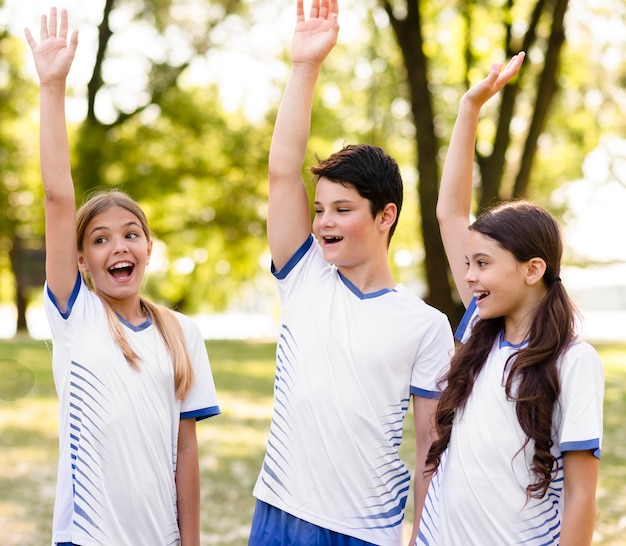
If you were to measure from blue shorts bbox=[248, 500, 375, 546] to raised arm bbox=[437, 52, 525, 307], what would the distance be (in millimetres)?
1015

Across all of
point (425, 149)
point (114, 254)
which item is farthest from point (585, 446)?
point (425, 149)

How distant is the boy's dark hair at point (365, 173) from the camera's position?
3014mm

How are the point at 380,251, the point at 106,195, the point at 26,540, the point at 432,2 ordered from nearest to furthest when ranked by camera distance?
the point at 380,251
the point at 106,195
the point at 26,540
the point at 432,2

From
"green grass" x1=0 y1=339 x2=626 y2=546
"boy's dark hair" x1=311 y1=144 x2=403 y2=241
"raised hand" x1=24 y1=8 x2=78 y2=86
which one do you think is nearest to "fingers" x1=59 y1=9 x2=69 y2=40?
"raised hand" x1=24 y1=8 x2=78 y2=86

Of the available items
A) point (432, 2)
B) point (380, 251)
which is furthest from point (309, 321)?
point (432, 2)

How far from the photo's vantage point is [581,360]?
260cm

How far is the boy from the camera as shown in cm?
283

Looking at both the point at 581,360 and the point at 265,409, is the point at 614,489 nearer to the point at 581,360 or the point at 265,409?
the point at 265,409

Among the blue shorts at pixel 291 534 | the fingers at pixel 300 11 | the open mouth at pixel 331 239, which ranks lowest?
the blue shorts at pixel 291 534

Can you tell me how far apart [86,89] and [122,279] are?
22223mm

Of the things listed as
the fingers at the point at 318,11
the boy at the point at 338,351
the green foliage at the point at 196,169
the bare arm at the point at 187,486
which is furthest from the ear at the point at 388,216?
the green foliage at the point at 196,169

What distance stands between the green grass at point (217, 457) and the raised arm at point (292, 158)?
3043 mm

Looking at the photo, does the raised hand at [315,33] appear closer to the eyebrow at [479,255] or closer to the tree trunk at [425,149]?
the eyebrow at [479,255]

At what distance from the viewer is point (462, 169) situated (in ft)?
10.8
